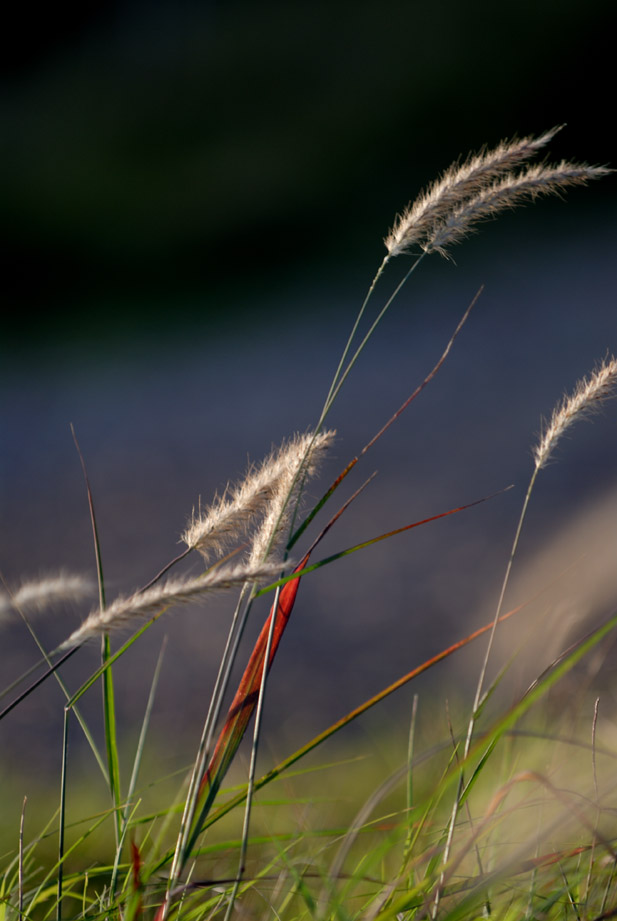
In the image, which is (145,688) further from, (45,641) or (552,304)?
(552,304)

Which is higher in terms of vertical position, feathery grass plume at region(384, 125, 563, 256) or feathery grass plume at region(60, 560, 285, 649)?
feathery grass plume at region(384, 125, 563, 256)

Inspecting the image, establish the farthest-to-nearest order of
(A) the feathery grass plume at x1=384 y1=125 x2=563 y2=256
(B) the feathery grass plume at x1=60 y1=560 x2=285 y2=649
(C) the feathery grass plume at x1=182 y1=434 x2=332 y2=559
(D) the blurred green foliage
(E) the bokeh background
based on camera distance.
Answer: (D) the blurred green foliage < (E) the bokeh background < (A) the feathery grass plume at x1=384 y1=125 x2=563 y2=256 < (C) the feathery grass plume at x1=182 y1=434 x2=332 y2=559 < (B) the feathery grass plume at x1=60 y1=560 x2=285 y2=649

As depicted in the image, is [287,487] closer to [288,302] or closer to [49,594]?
[49,594]

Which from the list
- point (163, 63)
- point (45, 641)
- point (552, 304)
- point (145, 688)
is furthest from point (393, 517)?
point (163, 63)

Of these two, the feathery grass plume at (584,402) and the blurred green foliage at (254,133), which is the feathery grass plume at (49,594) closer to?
the feathery grass plume at (584,402)

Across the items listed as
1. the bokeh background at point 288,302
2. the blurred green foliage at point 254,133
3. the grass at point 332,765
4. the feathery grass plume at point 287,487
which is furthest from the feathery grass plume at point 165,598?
the blurred green foliage at point 254,133

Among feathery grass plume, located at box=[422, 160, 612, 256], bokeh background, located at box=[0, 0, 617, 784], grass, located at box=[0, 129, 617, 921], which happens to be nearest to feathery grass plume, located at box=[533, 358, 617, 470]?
grass, located at box=[0, 129, 617, 921]

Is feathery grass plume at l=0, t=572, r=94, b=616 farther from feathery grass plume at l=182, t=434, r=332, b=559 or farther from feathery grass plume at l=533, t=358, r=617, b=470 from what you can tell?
feathery grass plume at l=533, t=358, r=617, b=470
